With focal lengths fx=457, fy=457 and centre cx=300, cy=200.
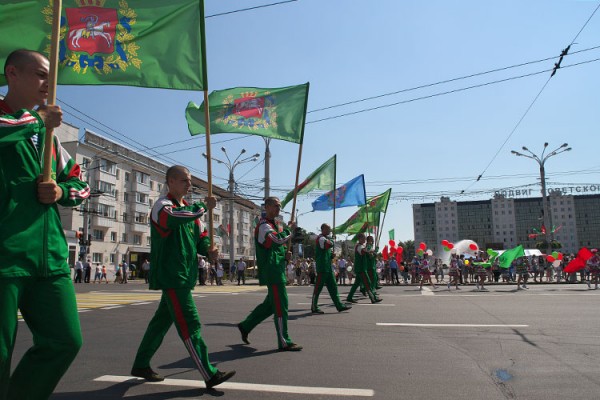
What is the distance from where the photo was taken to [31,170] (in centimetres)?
261

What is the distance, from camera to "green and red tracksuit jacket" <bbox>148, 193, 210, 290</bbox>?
400 cm

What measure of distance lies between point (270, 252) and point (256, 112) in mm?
3944

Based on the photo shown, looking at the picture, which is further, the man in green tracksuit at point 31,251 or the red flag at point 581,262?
the red flag at point 581,262

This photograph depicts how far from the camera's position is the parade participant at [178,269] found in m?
3.97

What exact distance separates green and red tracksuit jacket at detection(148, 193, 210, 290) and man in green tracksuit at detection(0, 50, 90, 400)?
129cm

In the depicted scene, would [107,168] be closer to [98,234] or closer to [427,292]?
[98,234]

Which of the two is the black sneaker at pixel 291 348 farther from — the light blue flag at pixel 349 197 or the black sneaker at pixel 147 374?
the light blue flag at pixel 349 197

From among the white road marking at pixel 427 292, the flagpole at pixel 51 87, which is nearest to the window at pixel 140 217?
the white road marking at pixel 427 292

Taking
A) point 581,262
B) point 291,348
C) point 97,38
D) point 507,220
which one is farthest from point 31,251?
point 507,220

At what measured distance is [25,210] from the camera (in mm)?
2518

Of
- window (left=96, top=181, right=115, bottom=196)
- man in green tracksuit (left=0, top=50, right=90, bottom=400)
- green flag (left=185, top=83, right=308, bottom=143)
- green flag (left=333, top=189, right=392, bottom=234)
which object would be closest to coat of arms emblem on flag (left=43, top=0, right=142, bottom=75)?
man in green tracksuit (left=0, top=50, right=90, bottom=400)

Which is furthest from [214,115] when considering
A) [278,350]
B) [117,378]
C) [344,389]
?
[344,389]

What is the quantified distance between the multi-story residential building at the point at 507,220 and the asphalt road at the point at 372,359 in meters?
146

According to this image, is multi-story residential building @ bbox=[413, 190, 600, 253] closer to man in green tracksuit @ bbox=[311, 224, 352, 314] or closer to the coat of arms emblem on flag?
man in green tracksuit @ bbox=[311, 224, 352, 314]
